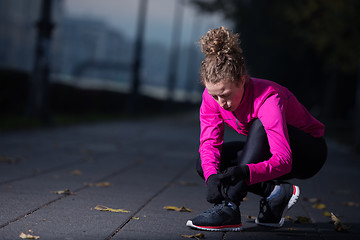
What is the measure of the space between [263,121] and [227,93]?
313 mm

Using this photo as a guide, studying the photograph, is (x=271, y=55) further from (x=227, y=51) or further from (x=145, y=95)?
(x=227, y=51)

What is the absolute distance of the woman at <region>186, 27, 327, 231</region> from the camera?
11.9ft

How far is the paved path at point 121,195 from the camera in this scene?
393 centimetres

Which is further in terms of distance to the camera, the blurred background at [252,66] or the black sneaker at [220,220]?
the blurred background at [252,66]

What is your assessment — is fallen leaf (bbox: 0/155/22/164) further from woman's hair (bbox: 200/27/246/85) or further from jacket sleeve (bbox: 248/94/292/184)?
jacket sleeve (bbox: 248/94/292/184)

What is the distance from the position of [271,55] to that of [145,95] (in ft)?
49.8

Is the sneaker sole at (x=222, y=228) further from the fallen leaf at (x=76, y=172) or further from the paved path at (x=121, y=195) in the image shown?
the fallen leaf at (x=76, y=172)

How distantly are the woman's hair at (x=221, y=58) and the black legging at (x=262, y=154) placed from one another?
0.44m

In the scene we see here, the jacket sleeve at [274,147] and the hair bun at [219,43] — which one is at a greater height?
the hair bun at [219,43]

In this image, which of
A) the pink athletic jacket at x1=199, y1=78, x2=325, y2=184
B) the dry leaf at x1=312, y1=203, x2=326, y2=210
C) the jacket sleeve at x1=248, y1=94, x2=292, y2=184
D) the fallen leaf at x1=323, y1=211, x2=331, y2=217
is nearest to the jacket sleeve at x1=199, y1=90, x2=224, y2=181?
the pink athletic jacket at x1=199, y1=78, x2=325, y2=184

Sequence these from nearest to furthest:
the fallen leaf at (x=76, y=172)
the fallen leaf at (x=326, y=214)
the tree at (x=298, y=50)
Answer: the fallen leaf at (x=326, y=214) → the fallen leaf at (x=76, y=172) → the tree at (x=298, y=50)

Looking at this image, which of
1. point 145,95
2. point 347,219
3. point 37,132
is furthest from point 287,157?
point 145,95

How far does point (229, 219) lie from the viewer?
3.93 m

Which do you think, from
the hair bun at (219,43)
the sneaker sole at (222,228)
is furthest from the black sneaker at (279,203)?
the hair bun at (219,43)
